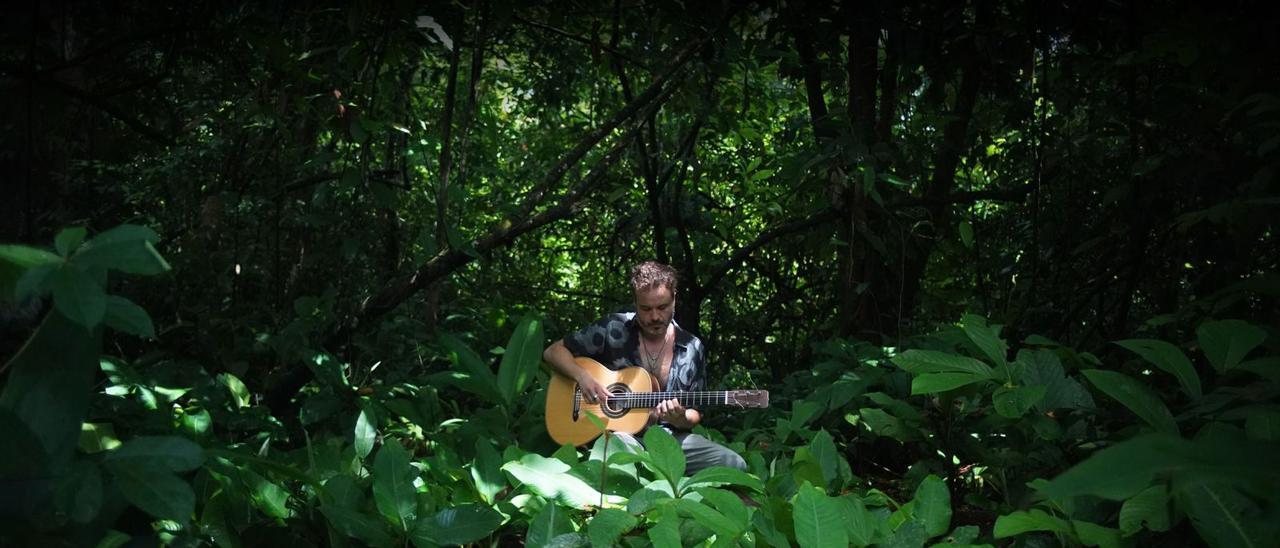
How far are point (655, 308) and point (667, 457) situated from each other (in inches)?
71.2

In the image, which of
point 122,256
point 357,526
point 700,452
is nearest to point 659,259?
point 700,452

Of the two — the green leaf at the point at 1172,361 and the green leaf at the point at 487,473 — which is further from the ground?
the green leaf at the point at 1172,361

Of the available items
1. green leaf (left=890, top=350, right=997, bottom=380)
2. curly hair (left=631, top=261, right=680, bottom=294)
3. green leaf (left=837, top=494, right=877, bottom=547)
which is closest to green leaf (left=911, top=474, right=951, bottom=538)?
green leaf (left=837, top=494, right=877, bottom=547)

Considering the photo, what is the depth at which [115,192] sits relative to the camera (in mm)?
6434

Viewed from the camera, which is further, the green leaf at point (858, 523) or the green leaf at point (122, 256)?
the green leaf at point (858, 523)

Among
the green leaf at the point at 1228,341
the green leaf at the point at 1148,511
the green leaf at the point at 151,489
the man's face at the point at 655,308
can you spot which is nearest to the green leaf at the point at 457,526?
the green leaf at the point at 151,489

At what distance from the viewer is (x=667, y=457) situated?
2.30 m

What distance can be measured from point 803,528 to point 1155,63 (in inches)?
130

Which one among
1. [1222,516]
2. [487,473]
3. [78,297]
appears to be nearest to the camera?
[78,297]

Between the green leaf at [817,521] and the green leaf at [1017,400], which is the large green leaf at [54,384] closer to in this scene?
the green leaf at [817,521]

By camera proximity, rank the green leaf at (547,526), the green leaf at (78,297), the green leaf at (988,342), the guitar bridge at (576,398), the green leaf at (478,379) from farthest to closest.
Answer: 1. the guitar bridge at (576,398)
2. the green leaf at (478,379)
3. the green leaf at (988,342)
4. the green leaf at (547,526)
5. the green leaf at (78,297)

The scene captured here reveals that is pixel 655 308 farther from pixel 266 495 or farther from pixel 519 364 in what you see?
pixel 266 495

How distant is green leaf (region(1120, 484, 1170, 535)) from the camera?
1.78 meters

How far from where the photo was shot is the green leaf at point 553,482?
228 centimetres
